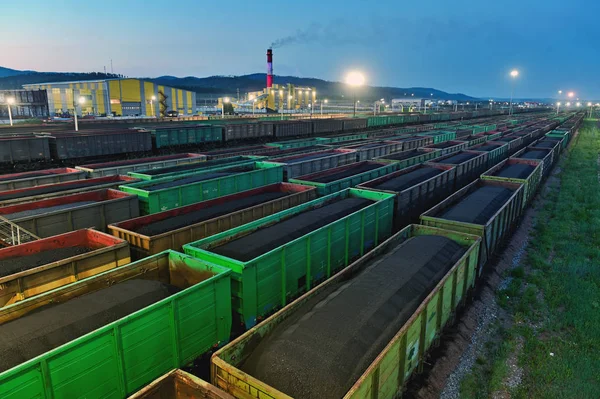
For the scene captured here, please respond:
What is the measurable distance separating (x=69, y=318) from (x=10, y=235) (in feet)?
23.1

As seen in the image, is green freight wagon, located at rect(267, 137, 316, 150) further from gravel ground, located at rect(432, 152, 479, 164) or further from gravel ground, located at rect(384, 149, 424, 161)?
gravel ground, located at rect(432, 152, 479, 164)

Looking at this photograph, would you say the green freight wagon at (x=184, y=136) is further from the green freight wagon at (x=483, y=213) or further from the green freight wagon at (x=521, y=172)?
the green freight wagon at (x=483, y=213)

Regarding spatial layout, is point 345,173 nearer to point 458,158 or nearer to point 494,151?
point 458,158

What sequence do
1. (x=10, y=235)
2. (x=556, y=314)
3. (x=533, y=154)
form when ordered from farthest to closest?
(x=533, y=154), (x=10, y=235), (x=556, y=314)

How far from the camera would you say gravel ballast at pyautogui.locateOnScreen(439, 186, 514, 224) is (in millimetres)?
14477

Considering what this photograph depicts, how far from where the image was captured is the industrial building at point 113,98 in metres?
92.9

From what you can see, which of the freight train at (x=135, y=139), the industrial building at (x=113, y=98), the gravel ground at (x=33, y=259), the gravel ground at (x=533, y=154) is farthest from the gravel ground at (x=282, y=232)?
the industrial building at (x=113, y=98)

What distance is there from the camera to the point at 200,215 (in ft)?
47.9

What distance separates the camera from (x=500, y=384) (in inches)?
341

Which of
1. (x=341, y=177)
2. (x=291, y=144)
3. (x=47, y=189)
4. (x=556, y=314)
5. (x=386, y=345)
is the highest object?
(x=291, y=144)

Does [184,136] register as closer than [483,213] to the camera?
No

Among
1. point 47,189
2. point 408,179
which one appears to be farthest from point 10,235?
point 408,179

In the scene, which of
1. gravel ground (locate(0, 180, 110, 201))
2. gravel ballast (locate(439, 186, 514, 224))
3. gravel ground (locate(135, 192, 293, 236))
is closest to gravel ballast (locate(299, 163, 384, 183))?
gravel ground (locate(135, 192, 293, 236))

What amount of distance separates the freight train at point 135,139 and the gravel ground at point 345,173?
24.0 meters
